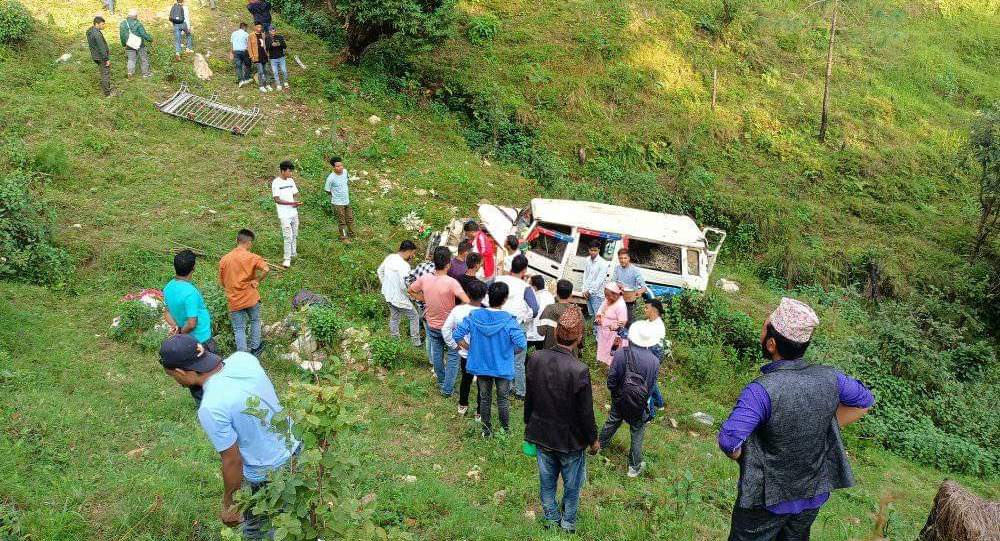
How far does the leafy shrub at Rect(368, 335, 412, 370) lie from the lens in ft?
24.5

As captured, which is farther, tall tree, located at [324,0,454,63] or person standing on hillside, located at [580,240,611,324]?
tall tree, located at [324,0,454,63]

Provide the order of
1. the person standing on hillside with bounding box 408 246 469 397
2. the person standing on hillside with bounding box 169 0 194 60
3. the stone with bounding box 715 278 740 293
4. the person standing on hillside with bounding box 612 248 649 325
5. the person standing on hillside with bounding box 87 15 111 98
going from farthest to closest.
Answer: the person standing on hillside with bounding box 169 0 194 60
the stone with bounding box 715 278 740 293
the person standing on hillside with bounding box 87 15 111 98
the person standing on hillside with bounding box 612 248 649 325
the person standing on hillside with bounding box 408 246 469 397

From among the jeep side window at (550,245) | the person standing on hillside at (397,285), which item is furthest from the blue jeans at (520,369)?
the jeep side window at (550,245)

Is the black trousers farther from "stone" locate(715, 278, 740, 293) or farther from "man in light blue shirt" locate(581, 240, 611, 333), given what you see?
"stone" locate(715, 278, 740, 293)

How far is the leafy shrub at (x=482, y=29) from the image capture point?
55.4 ft

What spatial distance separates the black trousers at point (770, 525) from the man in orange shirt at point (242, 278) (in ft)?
17.3

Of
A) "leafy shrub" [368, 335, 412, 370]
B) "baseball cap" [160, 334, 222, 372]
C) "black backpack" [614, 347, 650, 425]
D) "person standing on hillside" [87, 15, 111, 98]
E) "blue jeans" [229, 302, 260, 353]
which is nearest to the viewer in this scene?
"baseball cap" [160, 334, 222, 372]

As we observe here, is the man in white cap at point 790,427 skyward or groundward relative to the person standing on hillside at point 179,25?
groundward

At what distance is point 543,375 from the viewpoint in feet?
14.1

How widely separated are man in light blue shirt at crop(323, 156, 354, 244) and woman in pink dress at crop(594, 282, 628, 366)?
14.8 feet

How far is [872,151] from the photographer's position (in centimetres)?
1725

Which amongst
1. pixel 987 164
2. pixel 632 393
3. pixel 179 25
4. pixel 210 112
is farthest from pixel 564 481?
pixel 987 164

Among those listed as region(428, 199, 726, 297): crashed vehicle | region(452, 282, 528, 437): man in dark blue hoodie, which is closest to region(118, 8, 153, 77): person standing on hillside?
region(428, 199, 726, 297): crashed vehicle

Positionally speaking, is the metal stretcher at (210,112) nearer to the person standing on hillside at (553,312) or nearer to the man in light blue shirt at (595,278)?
the man in light blue shirt at (595,278)
